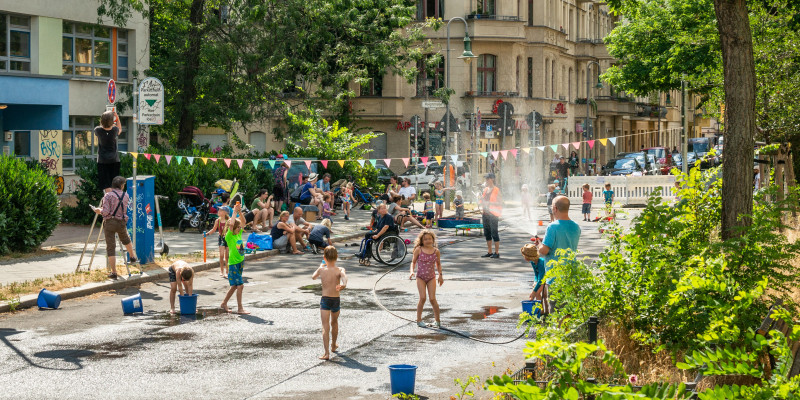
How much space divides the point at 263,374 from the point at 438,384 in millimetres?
1799

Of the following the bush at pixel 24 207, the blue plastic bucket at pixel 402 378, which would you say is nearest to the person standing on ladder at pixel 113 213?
the bush at pixel 24 207

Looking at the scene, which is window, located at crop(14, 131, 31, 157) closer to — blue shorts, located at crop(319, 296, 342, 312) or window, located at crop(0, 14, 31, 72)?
window, located at crop(0, 14, 31, 72)

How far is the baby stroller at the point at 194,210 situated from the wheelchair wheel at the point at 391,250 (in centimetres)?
706

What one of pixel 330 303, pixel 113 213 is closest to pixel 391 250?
pixel 113 213

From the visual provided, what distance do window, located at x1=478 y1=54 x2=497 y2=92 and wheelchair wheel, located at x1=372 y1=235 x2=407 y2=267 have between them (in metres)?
37.5

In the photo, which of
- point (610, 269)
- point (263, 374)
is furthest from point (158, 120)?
point (610, 269)

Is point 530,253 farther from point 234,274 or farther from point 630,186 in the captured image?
point 630,186

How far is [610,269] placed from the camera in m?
9.74

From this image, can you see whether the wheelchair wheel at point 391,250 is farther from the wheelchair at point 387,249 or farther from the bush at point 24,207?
the bush at point 24,207

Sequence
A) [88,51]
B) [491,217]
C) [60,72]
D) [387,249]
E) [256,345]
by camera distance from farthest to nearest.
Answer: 1. [88,51]
2. [60,72]
3. [491,217]
4. [387,249]
5. [256,345]

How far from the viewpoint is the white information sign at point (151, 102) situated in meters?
18.7

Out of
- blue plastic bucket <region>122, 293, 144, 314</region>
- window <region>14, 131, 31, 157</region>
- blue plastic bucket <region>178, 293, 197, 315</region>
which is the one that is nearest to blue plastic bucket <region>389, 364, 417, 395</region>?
blue plastic bucket <region>178, 293, 197, 315</region>

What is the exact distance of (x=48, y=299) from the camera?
1455 centimetres

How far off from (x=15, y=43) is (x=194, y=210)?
27.8ft
